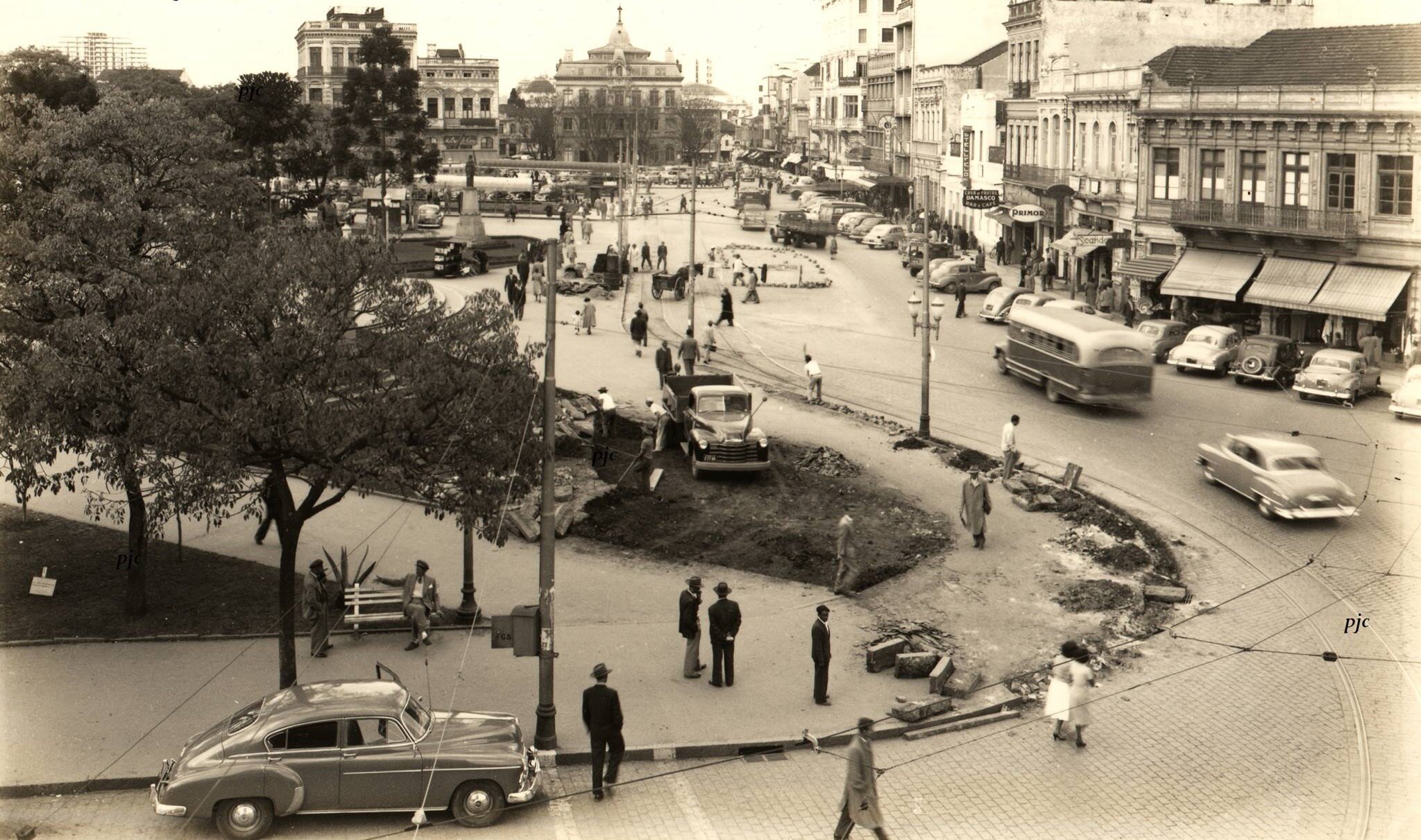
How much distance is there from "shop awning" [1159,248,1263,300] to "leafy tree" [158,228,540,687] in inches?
1253

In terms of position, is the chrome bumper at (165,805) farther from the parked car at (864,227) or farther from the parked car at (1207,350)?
the parked car at (864,227)

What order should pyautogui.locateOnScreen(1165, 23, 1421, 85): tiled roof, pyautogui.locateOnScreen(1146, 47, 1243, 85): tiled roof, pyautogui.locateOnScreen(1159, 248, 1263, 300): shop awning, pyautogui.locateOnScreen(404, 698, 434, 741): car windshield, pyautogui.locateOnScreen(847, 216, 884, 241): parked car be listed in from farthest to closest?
pyautogui.locateOnScreen(847, 216, 884, 241): parked car < pyautogui.locateOnScreen(1146, 47, 1243, 85): tiled roof < pyautogui.locateOnScreen(1159, 248, 1263, 300): shop awning < pyautogui.locateOnScreen(1165, 23, 1421, 85): tiled roof < pyautogui.locateOnScreen(404, 698, 434, 741): car windshield

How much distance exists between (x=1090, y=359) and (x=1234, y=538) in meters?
8.91

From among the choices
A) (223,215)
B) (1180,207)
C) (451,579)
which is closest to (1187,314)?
(1180,207)

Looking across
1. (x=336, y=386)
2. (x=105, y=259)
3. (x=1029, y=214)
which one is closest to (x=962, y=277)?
(x=1029, y=214)

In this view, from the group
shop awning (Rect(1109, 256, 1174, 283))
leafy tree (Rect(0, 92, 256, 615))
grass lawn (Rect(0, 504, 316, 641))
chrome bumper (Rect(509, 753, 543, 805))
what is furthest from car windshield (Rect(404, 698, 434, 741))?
shop awning (Rect(1109, 256, 1174, 283))

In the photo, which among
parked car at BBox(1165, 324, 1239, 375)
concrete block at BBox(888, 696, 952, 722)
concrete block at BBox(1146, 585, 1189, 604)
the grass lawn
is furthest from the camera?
parked car at BBox(1165, 324, 1239, 375)

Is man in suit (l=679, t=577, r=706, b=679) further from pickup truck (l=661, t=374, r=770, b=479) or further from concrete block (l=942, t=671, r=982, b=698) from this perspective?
pickup truck (l=661, t=374, r=770, b=479)

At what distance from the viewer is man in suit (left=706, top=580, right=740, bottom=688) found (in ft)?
63.9

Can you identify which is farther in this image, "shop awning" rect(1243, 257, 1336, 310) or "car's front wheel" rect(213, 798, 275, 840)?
"shop awning" rect(1243, 257, 1336, 310)

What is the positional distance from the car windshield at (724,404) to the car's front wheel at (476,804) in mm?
16785

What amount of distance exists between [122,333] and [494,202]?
282 ft

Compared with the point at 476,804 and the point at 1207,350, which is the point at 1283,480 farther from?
the point at 476,804

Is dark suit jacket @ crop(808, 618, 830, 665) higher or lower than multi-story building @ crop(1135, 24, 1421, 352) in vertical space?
lower
